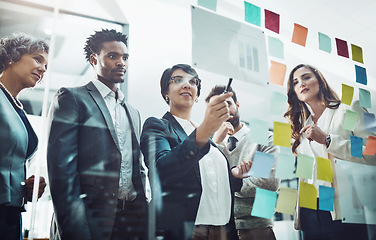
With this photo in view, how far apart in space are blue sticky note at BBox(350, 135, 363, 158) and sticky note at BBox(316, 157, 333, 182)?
0.27 metres

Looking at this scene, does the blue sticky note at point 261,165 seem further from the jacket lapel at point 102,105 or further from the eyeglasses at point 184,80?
the jacket lapel at point 102,105

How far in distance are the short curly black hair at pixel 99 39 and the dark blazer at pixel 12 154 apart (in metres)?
0.46

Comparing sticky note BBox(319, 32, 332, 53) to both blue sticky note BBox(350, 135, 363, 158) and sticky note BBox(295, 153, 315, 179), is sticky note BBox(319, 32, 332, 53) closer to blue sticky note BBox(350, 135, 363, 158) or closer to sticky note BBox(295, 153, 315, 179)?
blue sticky note BBox(350, 135, 363, 158)

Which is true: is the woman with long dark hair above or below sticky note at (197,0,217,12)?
below

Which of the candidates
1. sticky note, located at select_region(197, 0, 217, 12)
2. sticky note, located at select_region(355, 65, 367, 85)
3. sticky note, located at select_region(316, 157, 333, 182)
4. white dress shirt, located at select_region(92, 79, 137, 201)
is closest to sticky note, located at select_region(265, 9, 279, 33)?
sticky note, located at select_region(197, 0, 217, 12)

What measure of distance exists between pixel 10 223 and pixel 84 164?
37cm

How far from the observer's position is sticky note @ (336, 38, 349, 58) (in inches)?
101

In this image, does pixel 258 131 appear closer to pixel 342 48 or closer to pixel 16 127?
pixel 342 48

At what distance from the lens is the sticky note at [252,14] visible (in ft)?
7.12

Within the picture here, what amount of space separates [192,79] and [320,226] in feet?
4.02

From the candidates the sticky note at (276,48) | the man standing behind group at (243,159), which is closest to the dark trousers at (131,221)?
the man standing behind group at (243,159)

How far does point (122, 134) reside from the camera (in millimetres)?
1645

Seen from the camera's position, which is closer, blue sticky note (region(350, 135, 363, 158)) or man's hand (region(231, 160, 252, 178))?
man's hand (region(231, 160, 252, 178))

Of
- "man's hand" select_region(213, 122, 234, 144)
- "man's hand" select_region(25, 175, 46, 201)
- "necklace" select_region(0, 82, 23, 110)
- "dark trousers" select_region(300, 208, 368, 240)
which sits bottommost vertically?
"dark trousers" select_region(300, 208, 368, 240)
